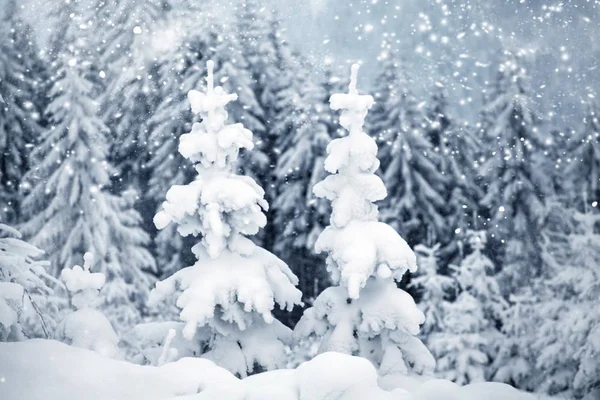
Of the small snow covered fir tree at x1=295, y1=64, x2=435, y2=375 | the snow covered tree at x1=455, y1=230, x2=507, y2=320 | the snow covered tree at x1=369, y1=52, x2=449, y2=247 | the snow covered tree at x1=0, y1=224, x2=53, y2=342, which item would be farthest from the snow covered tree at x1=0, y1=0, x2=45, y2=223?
the snow covered tree at x1=455, y1=230, x2=507, y2=320

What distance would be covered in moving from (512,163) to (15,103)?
50.6 ft

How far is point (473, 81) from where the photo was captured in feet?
64.6

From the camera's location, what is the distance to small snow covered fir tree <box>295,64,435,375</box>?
33.4 feet

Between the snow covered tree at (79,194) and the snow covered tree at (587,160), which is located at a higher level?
the snow covered tree at (587,160)

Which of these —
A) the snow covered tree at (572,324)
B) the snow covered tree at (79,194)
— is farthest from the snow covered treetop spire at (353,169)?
the snow covered tree at (79,194)

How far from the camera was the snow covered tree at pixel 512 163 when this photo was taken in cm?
1919

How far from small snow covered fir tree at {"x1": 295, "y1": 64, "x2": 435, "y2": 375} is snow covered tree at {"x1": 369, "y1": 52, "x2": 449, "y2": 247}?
8.72m

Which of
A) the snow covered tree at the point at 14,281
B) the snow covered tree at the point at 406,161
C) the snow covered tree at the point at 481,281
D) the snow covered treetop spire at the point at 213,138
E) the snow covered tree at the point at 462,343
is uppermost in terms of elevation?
the snow covered treetop spire at the point at 213,138

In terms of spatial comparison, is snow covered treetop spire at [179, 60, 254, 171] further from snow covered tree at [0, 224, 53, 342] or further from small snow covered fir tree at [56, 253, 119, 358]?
snow covered tree at [0, 224, 53, 342]

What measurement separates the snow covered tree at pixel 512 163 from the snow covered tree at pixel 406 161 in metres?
1.49

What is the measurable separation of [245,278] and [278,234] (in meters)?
9.11

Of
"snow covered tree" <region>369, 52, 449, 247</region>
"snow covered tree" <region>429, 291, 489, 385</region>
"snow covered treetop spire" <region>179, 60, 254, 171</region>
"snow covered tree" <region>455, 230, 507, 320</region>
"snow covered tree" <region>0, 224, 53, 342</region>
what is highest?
"snow covered treetop spire" <region>179, 60, 254, 171</region>

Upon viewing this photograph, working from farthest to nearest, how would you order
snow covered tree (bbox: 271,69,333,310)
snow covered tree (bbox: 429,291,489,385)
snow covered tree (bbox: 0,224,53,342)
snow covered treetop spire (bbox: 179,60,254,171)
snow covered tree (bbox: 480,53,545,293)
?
snow covered tree (bbox: 271,69,333,310)
snow covered tree (bbox: 480,53,545,293)
snow covered tree (bbox: 429,291,489,385)
snow covered treetop spire (bbox: 179,60,254,171)
snow covered tree (bbox: 0,224,53,342)

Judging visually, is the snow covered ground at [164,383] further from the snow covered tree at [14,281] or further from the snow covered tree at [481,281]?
the snow covered tree at [481,281]
